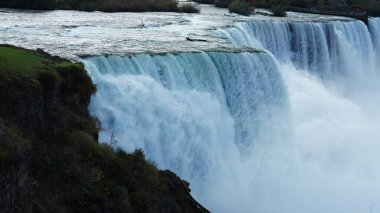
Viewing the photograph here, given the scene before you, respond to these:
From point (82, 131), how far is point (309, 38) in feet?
66.8

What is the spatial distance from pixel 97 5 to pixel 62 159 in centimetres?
2457

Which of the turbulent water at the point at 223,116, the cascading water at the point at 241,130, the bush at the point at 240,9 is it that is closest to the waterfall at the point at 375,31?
the bush at the point at 240,9

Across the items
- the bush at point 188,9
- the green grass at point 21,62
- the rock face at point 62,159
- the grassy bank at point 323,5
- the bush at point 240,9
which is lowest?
the rock face at point 62,159

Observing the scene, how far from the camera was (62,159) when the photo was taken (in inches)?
345

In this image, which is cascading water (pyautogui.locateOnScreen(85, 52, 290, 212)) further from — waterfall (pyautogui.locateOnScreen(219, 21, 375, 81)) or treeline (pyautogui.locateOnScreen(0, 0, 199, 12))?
treeline (pyautogui.locateOnScreen(0, 0, 199, 12))

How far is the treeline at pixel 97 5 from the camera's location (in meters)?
30.2

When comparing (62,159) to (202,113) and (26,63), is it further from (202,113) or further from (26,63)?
(202,113)

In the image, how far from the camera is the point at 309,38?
93.0 feet

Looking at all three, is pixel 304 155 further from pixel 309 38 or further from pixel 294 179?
pixel 309 38

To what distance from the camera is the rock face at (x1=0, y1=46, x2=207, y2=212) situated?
7445 mm

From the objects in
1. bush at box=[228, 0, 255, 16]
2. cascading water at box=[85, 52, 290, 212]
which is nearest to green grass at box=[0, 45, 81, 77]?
cascading water at box=[85, 52, 290, 212]

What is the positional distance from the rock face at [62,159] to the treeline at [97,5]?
20075 mm

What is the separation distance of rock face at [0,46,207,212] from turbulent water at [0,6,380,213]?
55.8 inches

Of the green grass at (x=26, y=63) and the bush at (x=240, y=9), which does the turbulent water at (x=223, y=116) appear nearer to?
the green grass at (x=26, y=63)
